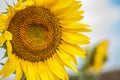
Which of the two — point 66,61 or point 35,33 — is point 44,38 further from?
point 66,61

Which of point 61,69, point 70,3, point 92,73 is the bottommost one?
point 92,73

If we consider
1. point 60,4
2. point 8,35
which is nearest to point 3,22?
point 8,35

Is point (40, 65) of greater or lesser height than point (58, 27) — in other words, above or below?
below

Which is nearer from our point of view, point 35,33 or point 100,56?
point 35,33

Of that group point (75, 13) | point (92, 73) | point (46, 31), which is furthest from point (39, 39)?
point (92, 73)

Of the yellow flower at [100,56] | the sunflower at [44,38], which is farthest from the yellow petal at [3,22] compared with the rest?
the yellow flower at [100,56]

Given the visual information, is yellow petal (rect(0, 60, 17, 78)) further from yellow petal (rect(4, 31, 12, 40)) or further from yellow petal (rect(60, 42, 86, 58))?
yellow petal (rect(60, 42, 86, 58))

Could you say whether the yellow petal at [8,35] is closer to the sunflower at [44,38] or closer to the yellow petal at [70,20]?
the sunflower at [44,38]

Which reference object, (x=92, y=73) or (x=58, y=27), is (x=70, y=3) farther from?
(x=92, y=73)
